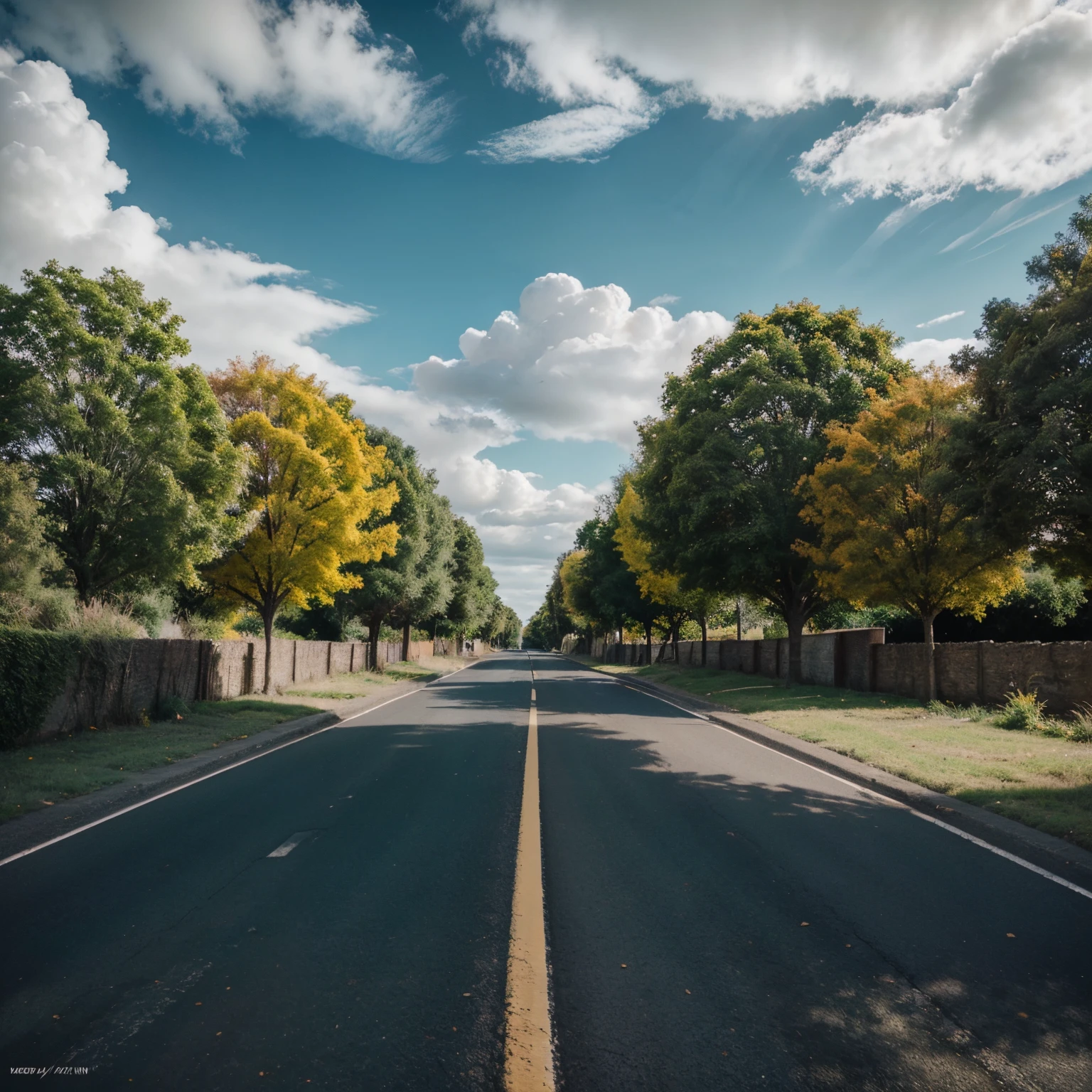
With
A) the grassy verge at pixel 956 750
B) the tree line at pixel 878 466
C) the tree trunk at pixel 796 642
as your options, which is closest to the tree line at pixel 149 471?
the tree line at pixel 878 466

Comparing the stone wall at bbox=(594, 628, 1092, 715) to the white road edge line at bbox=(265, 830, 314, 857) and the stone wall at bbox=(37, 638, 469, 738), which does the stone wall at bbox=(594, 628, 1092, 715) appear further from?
the stone wall at bbox=(37, 638, 469, 738)

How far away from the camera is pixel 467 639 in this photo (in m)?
94.2

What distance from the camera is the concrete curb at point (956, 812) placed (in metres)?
5.86

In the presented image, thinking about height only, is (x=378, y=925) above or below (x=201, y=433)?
below

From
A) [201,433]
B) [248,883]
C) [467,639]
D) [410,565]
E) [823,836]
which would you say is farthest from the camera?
[467,639]

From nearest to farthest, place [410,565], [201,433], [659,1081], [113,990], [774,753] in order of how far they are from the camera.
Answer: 1. [659,1081]
2. [113,990]
3. [774,753]
4. [201,433]
5. [410,565]

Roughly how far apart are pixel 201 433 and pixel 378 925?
56.5ft

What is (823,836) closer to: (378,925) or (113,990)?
(378,925)

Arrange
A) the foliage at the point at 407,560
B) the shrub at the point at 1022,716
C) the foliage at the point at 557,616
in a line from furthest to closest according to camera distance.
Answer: the foliage at the point at 557,616, the foliage at the point at 407,560, the shrub at the point at 1022,716

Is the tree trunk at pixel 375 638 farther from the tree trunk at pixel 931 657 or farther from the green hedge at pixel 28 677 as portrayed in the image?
the tree trunk at pixel 931 657

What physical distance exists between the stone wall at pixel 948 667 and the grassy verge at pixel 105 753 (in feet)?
50.3

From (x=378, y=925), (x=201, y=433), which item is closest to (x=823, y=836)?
(x=378, y=925)

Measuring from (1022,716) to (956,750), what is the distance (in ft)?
11.7

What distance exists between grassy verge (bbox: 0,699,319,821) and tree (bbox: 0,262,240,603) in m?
4.40
